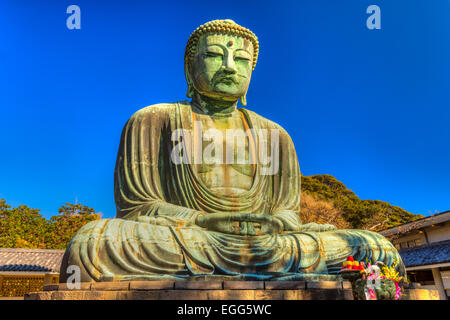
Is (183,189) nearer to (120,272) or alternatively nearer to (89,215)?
(120,272)

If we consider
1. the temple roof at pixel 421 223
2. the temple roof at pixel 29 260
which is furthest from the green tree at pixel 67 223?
the temple roof at pixel 421 223

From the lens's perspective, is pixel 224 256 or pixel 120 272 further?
pixel 224 256

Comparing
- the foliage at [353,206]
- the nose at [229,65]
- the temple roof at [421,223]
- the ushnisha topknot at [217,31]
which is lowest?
the temple roof at [421,223]

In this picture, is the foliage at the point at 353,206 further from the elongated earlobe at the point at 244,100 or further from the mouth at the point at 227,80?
the mouth at the point at 227,80

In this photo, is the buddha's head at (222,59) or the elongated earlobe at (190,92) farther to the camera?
the elongated earlobe at (190,92)

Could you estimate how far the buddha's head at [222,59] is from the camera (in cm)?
604

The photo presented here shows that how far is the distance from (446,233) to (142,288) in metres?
15.5

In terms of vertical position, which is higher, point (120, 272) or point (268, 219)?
point (268, 219)

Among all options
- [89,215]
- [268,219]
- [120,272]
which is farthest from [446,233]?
[89,215]

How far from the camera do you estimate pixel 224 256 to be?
4.41 m

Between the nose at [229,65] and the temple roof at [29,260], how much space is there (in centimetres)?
1286

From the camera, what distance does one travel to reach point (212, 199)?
5.37 metres
